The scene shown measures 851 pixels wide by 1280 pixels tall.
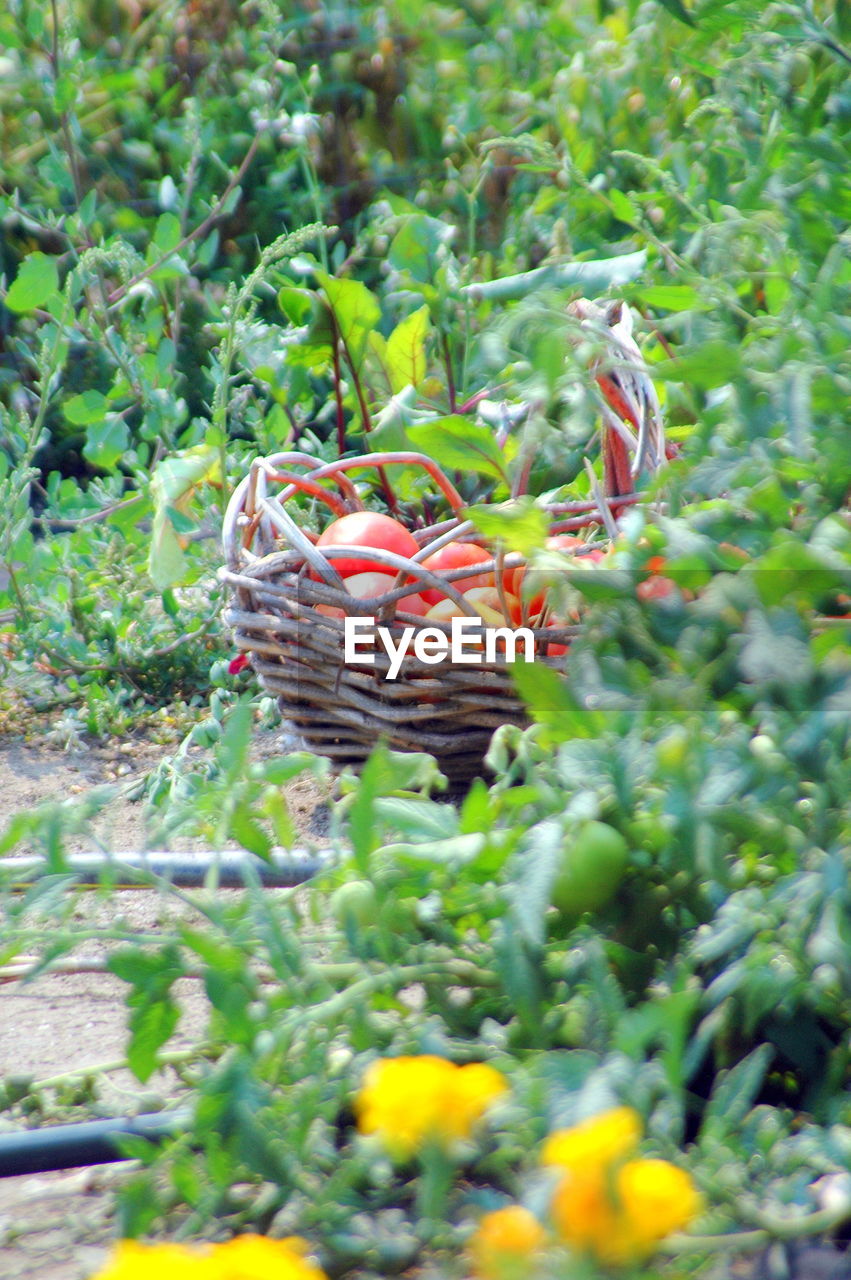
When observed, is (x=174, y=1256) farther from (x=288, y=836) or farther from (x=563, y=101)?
(x=563, y=101)

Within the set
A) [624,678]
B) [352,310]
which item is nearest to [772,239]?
[624,678]

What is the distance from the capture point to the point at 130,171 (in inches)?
126

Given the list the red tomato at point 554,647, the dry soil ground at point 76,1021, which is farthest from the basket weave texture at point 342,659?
the dry soil ground at point 76,1021

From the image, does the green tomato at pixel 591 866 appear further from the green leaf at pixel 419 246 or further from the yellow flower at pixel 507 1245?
the green leaf at pixel 419 246

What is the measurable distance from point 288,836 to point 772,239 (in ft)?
1.46

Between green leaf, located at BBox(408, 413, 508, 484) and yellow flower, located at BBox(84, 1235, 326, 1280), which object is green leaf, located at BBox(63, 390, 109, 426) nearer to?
green leaf, located at BBox(408, 413, 508, 484)

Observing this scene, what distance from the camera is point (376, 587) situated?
3.73 feet

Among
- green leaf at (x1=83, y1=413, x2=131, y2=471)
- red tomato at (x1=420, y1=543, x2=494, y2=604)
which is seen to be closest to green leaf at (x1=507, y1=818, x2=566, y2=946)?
red tomato at (x1=420, y1=543, x2=494, y2=604)

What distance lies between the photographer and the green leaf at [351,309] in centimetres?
134

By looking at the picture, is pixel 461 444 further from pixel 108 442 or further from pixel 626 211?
pixel 108 442

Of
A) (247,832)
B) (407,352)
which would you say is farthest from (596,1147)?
(407,352)

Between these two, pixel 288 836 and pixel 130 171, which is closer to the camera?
pixel 288 836

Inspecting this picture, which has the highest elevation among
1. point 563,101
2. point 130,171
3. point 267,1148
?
point 130,171

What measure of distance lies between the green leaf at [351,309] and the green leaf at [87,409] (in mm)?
749
